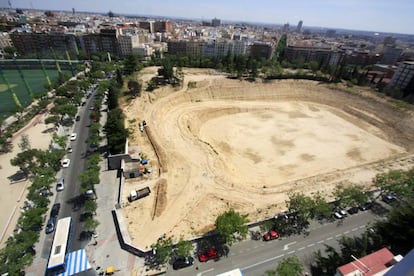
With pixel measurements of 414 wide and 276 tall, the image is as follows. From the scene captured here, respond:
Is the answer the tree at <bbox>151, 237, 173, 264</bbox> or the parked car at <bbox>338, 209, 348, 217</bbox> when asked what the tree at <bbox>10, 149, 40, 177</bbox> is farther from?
the parked car at <bbox>338, 209, 348, 217</bbox>

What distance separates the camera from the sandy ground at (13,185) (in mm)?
26881

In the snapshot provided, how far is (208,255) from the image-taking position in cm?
2247

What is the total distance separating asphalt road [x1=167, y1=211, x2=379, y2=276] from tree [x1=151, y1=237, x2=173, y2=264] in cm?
138

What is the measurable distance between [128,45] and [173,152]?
96183 mm

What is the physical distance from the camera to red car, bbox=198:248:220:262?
22236 millimetres

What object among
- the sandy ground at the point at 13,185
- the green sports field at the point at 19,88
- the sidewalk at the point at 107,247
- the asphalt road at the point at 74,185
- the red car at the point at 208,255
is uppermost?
the red car at the point at 208,255

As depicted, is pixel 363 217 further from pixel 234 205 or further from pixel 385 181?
pixel 234 205

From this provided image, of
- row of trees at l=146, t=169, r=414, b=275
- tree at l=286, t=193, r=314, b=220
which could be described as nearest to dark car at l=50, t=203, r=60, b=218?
row of trees at l=146, t=169, r=414, b=275

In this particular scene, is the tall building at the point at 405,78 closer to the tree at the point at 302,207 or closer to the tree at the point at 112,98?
the tree at the point at 302,207

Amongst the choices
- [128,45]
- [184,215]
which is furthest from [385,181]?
[128,45]

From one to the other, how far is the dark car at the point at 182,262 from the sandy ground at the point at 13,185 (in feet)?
68.7

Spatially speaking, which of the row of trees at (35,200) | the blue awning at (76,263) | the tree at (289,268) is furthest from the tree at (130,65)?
the tree at (289,268)

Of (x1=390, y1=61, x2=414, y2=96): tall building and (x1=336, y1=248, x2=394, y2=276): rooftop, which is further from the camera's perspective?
(x1=390, y1=61, x2=414, y2=96): tall building

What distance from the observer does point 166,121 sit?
181ft
